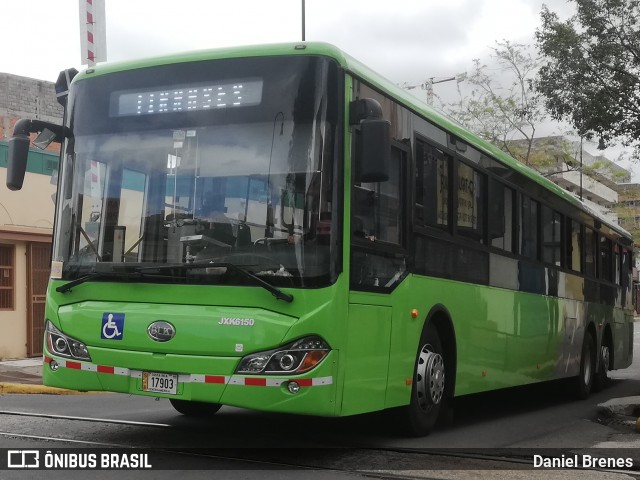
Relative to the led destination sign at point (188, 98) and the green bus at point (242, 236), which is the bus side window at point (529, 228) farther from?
the led destination sign at point (188, 98)

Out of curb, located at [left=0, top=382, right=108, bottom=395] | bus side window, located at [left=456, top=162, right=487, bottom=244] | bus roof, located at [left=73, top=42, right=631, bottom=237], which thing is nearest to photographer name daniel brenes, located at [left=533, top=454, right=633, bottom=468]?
bus side window, located at [left=456, top=162, right=487, bottom=244]

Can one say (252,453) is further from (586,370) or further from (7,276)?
(7,276)

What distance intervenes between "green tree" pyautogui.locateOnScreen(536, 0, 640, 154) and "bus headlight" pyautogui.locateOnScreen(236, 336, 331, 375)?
11761mm

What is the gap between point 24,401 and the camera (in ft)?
38.9

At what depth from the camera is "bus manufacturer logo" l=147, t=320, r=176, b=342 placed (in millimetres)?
7145

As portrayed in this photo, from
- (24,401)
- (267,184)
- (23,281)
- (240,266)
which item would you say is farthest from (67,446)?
(23,281)

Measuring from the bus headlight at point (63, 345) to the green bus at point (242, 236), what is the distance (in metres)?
0.01

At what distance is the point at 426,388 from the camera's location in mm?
8812

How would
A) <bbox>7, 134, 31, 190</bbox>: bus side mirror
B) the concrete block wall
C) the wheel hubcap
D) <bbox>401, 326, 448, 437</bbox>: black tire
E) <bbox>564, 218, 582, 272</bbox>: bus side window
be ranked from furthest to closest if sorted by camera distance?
the concrete block wall, <bbox>564, 218, 582, 272</bbox>: bus side window, the wheel hubcap, <bbox>401, 326, 448, 437</bbox>: black tire, <bbox>7, 134, 31, 190</bbox>: bus side mirror

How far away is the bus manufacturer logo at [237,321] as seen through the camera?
6930 mm

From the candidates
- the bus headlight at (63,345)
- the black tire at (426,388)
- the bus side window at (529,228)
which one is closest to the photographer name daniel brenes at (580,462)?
the black tire at (426,388)

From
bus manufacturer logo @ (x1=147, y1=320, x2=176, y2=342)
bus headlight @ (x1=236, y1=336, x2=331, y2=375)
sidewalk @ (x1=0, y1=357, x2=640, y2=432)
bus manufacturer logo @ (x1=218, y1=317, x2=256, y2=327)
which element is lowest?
sidewalk @ (x1=0, y1=357, x2=640, y2=432)

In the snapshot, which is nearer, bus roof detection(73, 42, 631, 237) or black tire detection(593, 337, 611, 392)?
bus roof detection(73, 42, 631, 237)

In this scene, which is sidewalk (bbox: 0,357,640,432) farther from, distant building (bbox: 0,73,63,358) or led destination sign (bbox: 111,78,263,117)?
led destination sign (bbox: 111,78,263,117)
